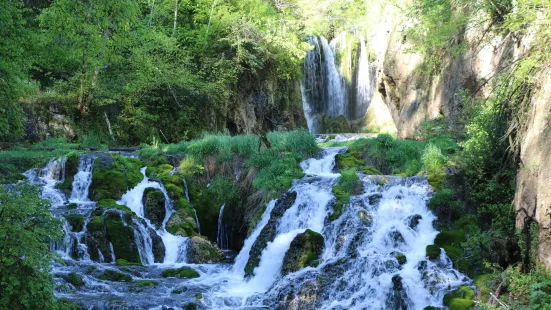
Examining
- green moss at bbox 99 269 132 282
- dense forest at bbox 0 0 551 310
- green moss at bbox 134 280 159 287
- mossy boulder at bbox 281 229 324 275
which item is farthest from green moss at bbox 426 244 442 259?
green moss at bbox 99 269 132 282

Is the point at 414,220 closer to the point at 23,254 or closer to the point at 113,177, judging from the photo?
the point at 23,254

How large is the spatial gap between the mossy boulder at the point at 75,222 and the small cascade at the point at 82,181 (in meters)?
1.49

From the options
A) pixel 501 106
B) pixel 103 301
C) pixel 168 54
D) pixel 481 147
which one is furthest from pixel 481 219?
pixel 168 54

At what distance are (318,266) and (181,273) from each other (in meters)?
3.16

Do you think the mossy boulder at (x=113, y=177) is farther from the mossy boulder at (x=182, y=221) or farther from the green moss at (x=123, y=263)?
the green moss at (x=123, y=263)

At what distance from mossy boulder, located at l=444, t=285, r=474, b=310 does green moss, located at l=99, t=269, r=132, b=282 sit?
20.1 feet

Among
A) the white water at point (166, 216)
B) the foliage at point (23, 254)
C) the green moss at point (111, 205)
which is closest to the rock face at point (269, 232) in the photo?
the white water at point (166, 216)

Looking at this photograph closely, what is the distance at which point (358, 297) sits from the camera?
8.23m

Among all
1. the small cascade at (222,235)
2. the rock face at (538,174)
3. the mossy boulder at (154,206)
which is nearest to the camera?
the rock face at (538,174)

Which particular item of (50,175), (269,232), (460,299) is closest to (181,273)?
(269,232)

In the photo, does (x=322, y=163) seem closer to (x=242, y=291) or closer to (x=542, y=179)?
(x=242, y=291)

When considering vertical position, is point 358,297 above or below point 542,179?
below

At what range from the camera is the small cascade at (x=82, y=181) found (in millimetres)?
13328

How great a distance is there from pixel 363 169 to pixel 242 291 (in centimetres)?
519
